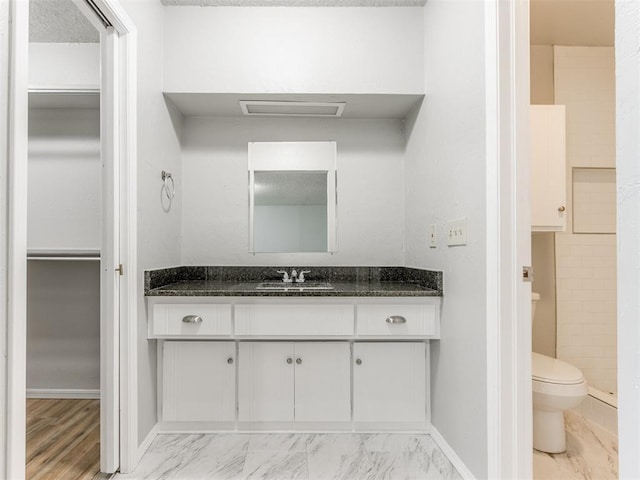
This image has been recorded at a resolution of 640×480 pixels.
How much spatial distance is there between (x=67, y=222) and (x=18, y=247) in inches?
74.1

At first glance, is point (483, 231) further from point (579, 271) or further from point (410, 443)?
point (579, 271)

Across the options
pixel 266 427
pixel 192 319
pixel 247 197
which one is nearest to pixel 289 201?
pixel 247 197

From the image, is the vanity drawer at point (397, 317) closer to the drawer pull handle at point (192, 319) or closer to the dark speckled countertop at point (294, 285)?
the dark speckled countertop at point (294, 285)

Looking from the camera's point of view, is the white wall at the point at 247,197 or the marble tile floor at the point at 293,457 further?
the white wall at the point at 247,197

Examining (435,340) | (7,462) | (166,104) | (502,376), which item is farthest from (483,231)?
(166,104)

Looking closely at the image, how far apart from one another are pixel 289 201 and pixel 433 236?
1014 millimetres

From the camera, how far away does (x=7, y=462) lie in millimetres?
1040

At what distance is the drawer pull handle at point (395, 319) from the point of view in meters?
2.14

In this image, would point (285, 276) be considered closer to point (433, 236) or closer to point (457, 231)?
point (433, 236)

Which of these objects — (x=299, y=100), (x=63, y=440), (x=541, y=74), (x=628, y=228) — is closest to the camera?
(x=628, y=228)

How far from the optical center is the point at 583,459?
1.94 meters

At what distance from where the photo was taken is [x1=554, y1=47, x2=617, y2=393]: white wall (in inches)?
108

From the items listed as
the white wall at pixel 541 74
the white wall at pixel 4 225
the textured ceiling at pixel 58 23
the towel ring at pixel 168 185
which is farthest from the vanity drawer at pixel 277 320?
the white wall at pixel 541 74

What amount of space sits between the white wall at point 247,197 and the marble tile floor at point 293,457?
1.08 meters
